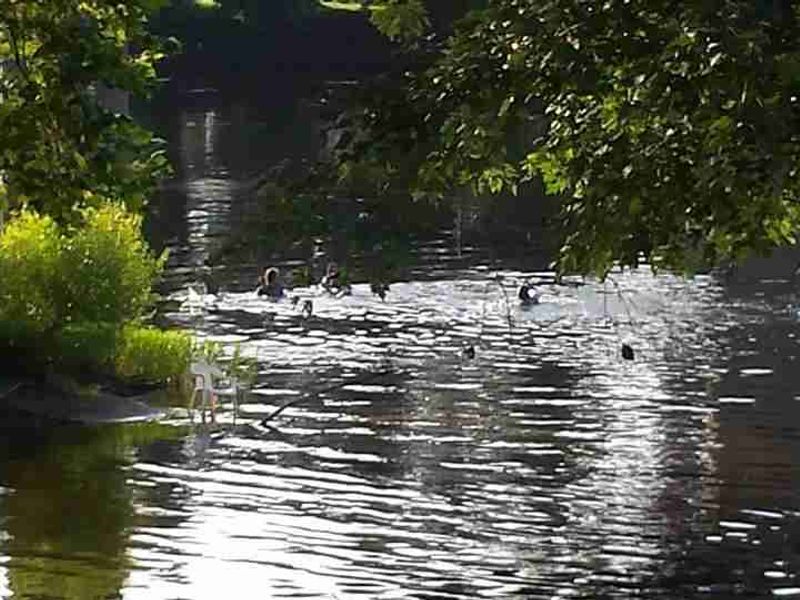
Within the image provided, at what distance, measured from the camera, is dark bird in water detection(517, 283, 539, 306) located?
37.1 meters

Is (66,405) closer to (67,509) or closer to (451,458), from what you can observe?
(451,458)

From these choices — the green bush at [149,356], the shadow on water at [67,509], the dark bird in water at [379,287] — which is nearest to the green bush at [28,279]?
the green bush at [149,356]

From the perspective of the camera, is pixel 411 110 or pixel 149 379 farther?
pixel 149 379

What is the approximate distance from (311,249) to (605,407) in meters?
19.5

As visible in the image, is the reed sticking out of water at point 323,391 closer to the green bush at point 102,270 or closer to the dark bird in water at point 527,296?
the green bush at point 102,270

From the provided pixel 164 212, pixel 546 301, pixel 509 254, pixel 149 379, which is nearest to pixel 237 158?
pixel 164 212

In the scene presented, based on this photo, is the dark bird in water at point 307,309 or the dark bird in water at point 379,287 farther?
the dark bird in water at point 307,309

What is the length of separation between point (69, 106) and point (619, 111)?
95.1 inches

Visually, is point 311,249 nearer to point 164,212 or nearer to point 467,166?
point 467,166

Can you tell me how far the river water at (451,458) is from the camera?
17.3m

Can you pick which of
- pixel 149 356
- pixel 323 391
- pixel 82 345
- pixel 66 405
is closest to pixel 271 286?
pixel 323 391

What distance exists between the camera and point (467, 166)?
869 centimetres

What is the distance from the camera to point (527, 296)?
37344mm

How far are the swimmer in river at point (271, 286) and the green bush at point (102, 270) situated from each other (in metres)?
10.1
